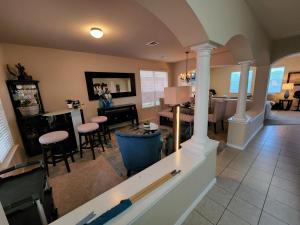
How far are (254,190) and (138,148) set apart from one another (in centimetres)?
173

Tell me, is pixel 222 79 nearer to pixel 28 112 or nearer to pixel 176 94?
pixel 176 94

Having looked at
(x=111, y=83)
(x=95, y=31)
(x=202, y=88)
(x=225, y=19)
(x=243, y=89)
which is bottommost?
(x=243, y=89)

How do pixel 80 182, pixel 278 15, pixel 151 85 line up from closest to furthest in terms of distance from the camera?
1. pixel 80 182
2. pixel 278 15
3. pixel 151 85

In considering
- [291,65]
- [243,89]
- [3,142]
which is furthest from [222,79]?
[3,142]

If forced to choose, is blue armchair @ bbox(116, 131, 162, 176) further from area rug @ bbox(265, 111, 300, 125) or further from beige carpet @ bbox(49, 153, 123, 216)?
area rug @ bbox(265, 111, 300, 125)

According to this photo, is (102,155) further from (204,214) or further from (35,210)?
(204,214)

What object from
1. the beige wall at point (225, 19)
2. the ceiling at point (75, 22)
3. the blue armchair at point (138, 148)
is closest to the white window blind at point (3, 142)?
the ceiling at point (75, 22)

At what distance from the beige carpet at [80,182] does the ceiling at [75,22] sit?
8.34 feet

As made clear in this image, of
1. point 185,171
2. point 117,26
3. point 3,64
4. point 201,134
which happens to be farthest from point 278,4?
point 3,64

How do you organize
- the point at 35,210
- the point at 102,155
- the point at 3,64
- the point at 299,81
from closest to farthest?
1. the point at 35,210
2. the point at 3,64
3. the point at 102,155
4. the point at 299,81

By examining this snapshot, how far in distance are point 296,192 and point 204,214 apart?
1.36 metres

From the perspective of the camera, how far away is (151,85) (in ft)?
19.9

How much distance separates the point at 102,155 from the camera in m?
3.02

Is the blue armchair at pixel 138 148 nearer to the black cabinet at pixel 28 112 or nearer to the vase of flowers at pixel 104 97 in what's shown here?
the black cabinet at pixel 28 112
